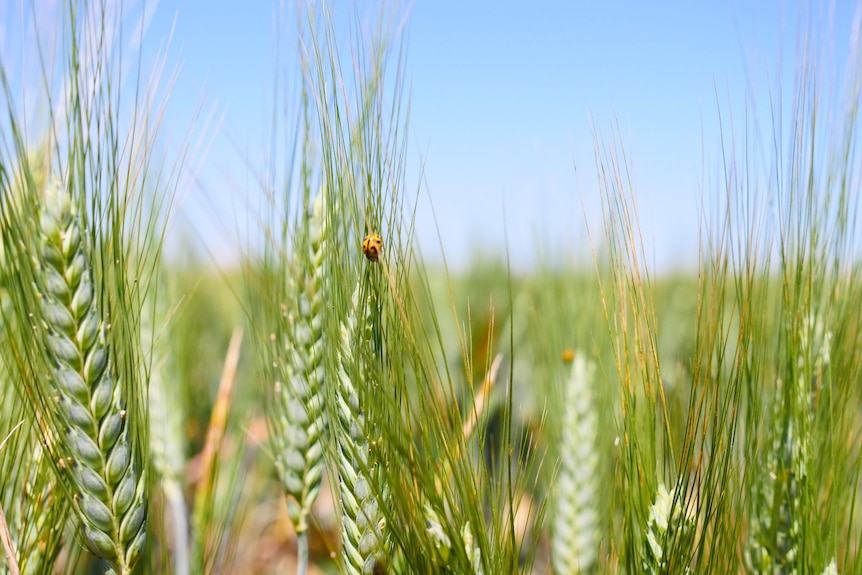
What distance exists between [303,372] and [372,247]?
459 millimetres

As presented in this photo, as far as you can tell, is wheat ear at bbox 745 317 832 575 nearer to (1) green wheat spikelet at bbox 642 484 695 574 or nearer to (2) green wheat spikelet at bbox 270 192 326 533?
(1) green wheat spikelet at bbox 642 484 695 574

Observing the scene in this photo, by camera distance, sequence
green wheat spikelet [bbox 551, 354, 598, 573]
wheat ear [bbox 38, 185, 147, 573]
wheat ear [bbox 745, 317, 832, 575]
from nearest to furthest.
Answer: wheat ear [bbox 38, 185, 147, 573]
wheat ear [bbox 745, 317, 832, 575]
green wheat spikelet [bbox 551, 354, 598, 573]

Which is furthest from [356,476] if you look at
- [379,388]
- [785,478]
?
[785,478]

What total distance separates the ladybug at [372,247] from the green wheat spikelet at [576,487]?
90cm

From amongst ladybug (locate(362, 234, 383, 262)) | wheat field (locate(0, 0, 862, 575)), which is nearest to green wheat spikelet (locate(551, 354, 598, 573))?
wheat field (locate(0, 0, 862, 575))

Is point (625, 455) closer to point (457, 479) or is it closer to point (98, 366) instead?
point (457, 479)

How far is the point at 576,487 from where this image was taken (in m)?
1.94

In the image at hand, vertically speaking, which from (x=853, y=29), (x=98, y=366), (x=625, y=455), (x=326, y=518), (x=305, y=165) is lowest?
(x=326, y=518)

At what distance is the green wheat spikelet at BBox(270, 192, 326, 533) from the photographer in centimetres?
143

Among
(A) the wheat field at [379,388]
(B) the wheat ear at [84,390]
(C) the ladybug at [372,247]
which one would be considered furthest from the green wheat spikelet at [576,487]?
(B) the wheat ear at [84,390]

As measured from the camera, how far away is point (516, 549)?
115 centimetres

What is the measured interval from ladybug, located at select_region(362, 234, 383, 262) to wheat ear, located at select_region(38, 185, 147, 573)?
0.44 meters

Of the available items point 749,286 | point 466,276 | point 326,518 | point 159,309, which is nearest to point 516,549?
point 749,286

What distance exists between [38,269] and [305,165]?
0.63 m
